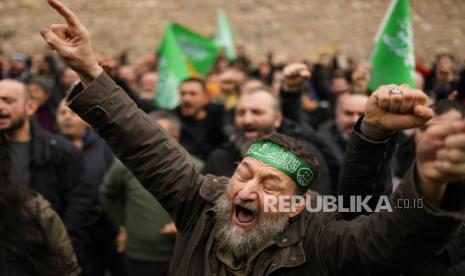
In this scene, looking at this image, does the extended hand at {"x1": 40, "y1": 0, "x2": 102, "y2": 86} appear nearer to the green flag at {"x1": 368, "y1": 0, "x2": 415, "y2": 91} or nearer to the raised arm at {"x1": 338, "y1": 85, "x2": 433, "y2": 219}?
the raised arm at {"x1": 338, "y1": 85, "x2": 433, "y2": 219}

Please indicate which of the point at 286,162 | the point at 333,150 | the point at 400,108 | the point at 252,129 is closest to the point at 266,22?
the point at 333,150

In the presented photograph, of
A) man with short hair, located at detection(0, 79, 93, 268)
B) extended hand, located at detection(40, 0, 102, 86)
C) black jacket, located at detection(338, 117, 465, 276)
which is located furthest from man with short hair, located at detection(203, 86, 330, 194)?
extended hand, located at detection(40, 0, 102, 86)

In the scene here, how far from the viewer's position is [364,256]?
1585 mm

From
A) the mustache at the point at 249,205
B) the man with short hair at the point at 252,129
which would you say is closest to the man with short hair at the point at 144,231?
the man with short hair at the point at 252,129

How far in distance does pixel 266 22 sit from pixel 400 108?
1357cm

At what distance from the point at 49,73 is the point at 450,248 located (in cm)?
791

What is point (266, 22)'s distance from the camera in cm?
1479

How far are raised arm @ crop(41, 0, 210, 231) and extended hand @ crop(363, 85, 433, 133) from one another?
28.8 inches

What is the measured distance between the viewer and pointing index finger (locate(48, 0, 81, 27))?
1.71 meters

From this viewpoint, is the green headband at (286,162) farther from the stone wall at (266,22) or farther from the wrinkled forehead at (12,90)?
the stone wall at (266,22)

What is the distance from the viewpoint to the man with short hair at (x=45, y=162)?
11.0 ft

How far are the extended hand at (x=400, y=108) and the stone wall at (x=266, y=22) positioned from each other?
12953mm

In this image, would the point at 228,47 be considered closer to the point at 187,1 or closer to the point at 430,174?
the point at 187,1

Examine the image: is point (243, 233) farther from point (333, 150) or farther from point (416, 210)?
point (333, 150)
